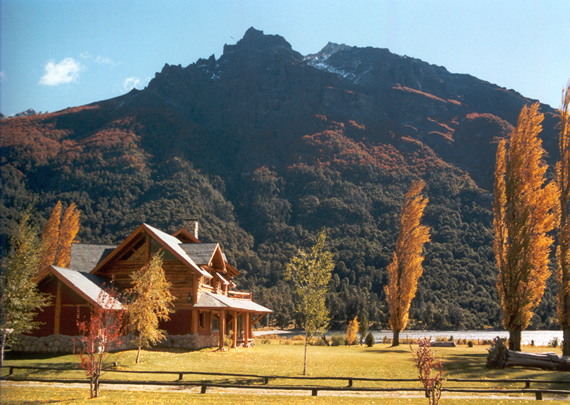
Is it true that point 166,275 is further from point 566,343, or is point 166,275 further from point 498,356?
point 566,343

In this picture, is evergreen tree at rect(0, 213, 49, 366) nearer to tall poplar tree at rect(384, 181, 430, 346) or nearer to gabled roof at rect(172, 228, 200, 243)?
gabled roof at rect(172, 228, 200, 243)

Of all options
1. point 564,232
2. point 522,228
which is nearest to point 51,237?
point 522,228

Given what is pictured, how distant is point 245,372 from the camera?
68.0 feet

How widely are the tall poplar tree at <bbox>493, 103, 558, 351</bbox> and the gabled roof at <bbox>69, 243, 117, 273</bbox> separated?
29484 mm

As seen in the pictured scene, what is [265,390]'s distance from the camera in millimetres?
16609

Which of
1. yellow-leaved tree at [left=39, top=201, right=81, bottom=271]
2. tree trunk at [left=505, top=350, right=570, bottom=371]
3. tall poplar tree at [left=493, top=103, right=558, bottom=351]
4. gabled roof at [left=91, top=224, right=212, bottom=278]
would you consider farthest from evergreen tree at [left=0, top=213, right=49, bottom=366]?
yellow-leaved tree at [left=39, top=201, right=81, bottom=271]

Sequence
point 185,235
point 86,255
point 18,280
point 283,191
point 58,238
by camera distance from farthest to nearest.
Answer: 1. point 283,191
2. point 58,238
3. point 185,235
4. point 86,255
5. point 18,280

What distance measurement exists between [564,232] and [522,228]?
272 centimetres

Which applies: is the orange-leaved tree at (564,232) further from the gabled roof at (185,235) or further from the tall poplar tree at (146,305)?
the gabled roof at (185,235)

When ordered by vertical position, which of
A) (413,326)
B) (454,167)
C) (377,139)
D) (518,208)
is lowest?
(413,326)

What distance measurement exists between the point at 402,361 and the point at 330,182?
5375 inches

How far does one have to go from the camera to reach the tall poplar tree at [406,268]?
4016 cm

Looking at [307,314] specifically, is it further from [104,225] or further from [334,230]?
[334,230]

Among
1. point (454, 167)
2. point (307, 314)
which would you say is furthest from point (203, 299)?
point (454, 167)
